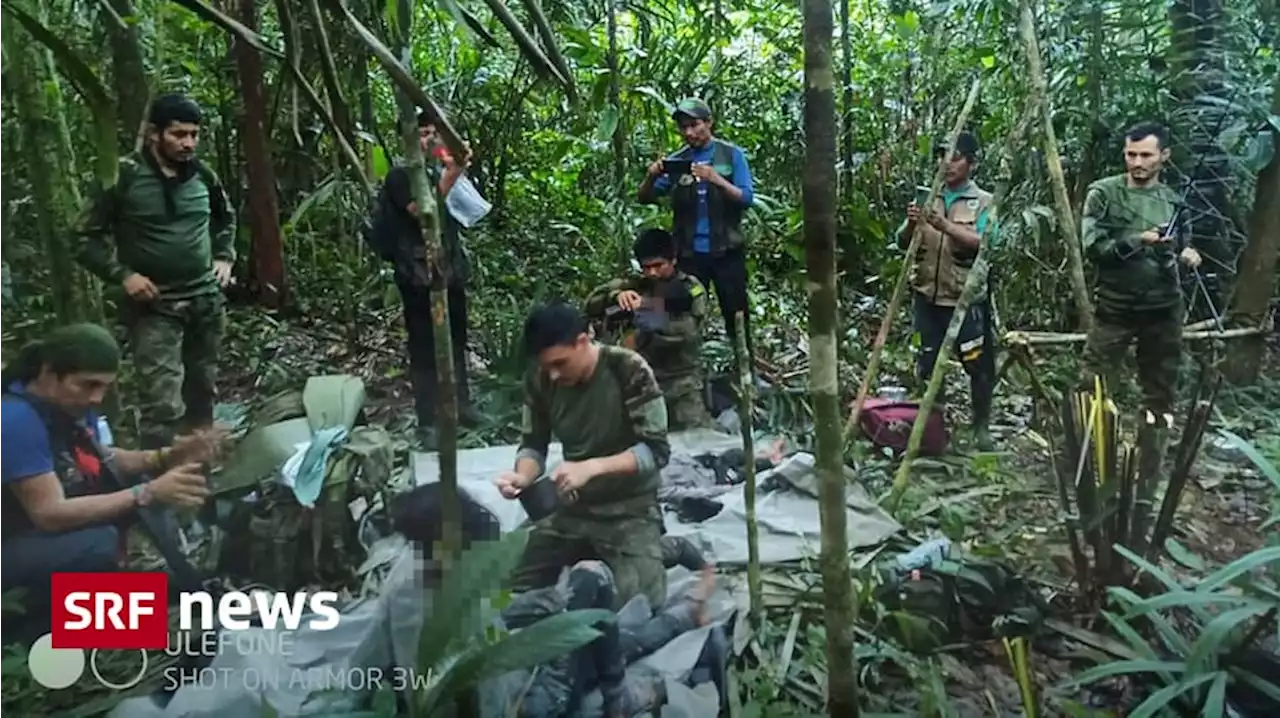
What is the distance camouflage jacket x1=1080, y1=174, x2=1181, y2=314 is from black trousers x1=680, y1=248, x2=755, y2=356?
63 centimetres

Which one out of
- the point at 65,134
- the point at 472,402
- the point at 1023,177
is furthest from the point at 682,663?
the point at 65,134

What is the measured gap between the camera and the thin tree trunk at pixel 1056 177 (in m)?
1.80

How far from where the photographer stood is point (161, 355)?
162 cm

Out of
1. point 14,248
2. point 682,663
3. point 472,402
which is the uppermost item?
point 14,248

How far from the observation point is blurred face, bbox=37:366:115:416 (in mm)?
1418

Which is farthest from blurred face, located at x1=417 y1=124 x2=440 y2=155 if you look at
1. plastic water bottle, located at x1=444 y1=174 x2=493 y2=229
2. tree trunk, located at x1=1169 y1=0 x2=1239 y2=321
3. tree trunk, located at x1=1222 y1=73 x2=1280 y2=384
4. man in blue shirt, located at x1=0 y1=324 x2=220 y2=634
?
tree trunk, located at x1=1222 y1=73 x2=1280 y2=384

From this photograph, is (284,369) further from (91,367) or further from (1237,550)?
(1237,550)

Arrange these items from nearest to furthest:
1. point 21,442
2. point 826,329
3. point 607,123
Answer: point 826,329 < point 21,442 < point 607,123

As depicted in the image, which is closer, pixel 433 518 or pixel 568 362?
pixel 433 518

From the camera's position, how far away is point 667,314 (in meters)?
1.75

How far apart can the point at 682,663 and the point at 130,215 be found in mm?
1094

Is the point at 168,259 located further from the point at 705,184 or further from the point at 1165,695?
the point at 1165,695

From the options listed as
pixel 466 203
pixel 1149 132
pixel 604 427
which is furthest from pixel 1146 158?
pixel 466 203

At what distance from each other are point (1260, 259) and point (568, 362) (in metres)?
1.26
